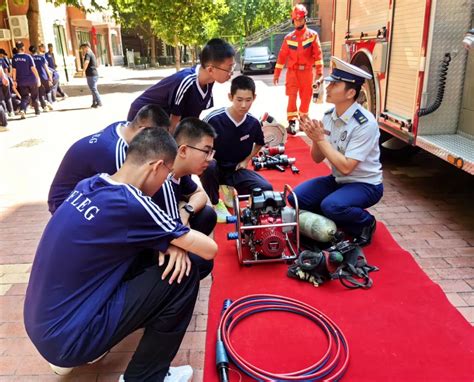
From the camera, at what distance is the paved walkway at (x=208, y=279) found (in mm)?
2326

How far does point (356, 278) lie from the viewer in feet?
9.76

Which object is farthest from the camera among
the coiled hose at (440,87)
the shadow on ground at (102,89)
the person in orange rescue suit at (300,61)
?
the shadow on ground at (102,89)

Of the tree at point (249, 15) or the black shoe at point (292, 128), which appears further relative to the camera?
the tree at point (249, 15)

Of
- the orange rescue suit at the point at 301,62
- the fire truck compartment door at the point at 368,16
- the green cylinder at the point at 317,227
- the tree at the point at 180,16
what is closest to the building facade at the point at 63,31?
the tree at the point at 180,16

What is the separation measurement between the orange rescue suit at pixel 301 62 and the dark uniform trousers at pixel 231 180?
355 centimetres

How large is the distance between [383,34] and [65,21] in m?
21.7

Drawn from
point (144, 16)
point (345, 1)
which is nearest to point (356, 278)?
point (345, 1)

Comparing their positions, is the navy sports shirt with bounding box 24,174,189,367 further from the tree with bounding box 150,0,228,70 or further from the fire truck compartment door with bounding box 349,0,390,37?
the tree with bounding box 150,0,228,70

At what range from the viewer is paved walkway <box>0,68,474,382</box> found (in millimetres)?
2326

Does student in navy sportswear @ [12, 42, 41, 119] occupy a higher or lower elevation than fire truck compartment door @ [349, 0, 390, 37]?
lower

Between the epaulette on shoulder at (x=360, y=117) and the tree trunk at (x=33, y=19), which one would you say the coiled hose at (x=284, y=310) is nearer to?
the epaulette on shoulder at (x=360, y=117)

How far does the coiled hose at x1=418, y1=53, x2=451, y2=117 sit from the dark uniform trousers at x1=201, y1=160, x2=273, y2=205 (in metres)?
1.70

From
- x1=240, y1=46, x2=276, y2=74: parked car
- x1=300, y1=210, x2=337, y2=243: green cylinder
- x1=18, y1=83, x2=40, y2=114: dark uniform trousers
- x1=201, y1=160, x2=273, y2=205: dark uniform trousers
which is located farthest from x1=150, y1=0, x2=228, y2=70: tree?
x1=300, y1=210, x2=337, y2=243: green cylinder

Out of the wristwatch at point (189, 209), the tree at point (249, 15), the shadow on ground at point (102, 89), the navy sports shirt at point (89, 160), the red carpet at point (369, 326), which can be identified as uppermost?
the tree at point (249, 15)
